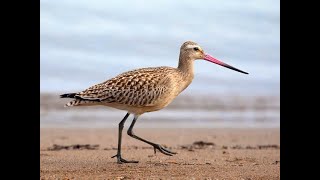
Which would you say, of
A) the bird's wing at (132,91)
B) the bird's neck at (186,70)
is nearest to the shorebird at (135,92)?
the bird's wing at (132,91)

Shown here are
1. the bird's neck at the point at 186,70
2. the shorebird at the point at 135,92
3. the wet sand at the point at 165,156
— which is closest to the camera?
the wet sand at the point at 165,156

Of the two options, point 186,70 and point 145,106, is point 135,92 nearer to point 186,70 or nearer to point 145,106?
point 145,106

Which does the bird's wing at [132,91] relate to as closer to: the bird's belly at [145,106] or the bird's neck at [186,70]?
the bird's belly at [145,106]

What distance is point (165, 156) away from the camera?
9.77 meters

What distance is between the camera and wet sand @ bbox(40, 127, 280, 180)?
307 inches

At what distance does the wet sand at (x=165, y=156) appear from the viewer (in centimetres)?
779

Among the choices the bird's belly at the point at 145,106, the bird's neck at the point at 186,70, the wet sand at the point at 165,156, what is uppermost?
the bird's neck at the point at 186,70

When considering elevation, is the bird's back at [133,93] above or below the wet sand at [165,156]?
above

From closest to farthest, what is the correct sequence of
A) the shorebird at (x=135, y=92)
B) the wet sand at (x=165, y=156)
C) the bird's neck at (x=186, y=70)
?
1. the wet sand at (x=165, y=156)
2. the shorebird at (x=135, y=92)
3. the bird's neck at (x=186, y=70)
